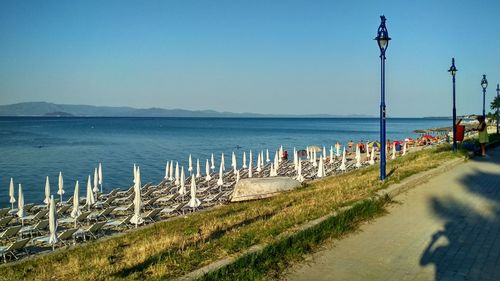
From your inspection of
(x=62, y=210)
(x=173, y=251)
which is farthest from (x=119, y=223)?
(x=173, y=251)

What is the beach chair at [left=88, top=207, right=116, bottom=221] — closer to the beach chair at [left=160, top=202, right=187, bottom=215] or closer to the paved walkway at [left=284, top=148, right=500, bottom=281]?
the beach chair at [left=160, top=202, right=187, bottom=215]

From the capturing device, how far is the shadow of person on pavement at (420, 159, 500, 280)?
4.97 meters

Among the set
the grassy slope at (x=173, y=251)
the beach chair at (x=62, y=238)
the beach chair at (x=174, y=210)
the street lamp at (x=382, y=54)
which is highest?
the street lamp at (x=382, y=54)

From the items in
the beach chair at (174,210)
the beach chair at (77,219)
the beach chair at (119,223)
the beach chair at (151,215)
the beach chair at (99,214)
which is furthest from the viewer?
the beach chair at (174,210)

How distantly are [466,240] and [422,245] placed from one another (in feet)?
2.34

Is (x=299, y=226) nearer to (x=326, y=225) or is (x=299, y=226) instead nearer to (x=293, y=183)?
(x=326, y=225)

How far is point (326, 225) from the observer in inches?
256

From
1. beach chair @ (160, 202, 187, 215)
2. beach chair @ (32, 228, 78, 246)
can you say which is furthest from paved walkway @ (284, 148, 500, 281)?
beach chair @ (160, 202, 187, 215)

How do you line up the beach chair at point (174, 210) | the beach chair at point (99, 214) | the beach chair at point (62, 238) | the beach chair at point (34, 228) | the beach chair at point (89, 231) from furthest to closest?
the beach chair at point (174, 210), the beach chair at point (99, 214), the beach chair at point (34, 228), the beach chair at point (89, 231), the beach chair at point (62, 238)

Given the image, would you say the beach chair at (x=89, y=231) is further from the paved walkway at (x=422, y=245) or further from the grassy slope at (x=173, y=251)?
the paved walkway at (x=422, y=245)

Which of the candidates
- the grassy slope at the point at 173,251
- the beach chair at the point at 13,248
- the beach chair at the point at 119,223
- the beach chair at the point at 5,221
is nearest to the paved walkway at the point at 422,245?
the grassy slope at the point at 173,251

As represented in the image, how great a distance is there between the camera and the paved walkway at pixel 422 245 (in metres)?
4.92

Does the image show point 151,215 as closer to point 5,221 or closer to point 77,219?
point 77,219

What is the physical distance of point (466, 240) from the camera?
6.10m
